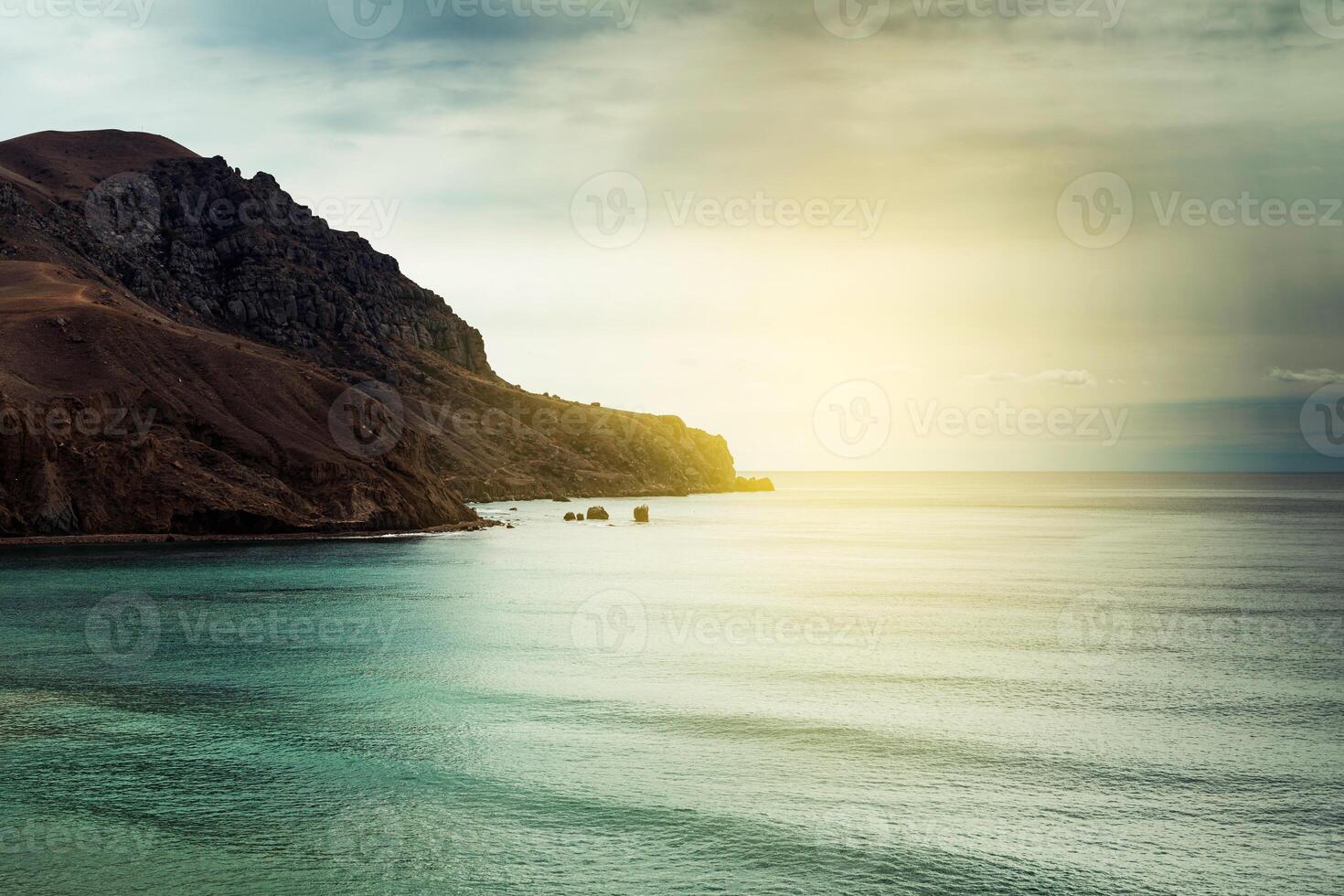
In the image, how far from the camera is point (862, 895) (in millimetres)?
25266

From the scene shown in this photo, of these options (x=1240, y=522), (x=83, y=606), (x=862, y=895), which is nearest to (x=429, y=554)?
(x=83, y=606)

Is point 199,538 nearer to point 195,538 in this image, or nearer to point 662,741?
point 195,538

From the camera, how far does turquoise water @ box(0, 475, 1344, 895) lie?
89.4 feet

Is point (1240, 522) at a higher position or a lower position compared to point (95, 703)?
higher

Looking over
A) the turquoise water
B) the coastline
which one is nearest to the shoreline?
the coastline

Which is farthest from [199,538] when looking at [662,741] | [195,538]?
[662,741]

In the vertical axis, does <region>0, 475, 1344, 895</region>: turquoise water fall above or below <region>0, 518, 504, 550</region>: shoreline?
below

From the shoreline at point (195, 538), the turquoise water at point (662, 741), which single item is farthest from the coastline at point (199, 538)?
the turquoise water at point (662, 741)

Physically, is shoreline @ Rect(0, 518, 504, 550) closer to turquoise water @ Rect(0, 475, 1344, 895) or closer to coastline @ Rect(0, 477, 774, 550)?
coastline @ Rect(0, 477, 774, 550)

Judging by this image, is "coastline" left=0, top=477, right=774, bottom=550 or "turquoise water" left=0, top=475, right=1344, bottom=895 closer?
"turquoise water" left=0, top=475, right=1344, bottom=895

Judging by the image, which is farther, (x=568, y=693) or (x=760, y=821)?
(x=568, y=693)

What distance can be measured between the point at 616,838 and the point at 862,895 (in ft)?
23.8

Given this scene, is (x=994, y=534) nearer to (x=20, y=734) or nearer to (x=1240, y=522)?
(x=1240, y=522)

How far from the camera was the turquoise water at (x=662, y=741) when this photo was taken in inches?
1073
